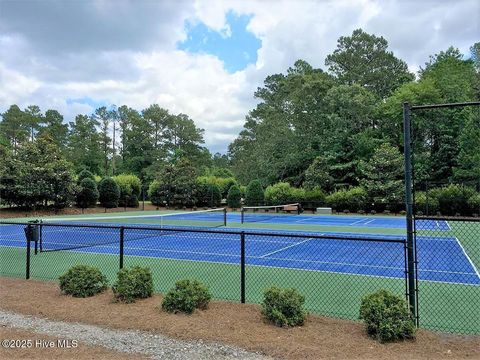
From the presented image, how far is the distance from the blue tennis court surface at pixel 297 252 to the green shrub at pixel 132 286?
266 cm

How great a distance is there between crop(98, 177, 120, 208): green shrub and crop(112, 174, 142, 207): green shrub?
58.3 inches

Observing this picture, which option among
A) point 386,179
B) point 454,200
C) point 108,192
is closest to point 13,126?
point 108,192

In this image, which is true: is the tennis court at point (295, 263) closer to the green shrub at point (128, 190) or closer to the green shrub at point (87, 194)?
the green shrub at point (87, 194)

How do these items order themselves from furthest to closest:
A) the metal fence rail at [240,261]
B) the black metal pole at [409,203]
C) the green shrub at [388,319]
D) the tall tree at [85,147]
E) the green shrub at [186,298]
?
the tall tree at [85,147]
the metal fence rail at [240,261]
the green shrub at [186,298]
the black metal pole at [409,203]
the green shrub at [388,319]

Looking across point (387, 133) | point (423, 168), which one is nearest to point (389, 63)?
point (387, 133)

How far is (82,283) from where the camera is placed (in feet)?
21.7

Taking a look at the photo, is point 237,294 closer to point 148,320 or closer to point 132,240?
point 148,320

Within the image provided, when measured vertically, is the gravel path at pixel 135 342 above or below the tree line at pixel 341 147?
below

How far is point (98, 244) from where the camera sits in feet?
46.0

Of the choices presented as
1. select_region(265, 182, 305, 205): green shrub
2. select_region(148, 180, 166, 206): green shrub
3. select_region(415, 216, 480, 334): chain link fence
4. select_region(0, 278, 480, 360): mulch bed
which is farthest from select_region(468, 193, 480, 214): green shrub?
select_region(148, 180, 166, 206): green shrub

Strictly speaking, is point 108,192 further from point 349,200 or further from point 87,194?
point 349,200

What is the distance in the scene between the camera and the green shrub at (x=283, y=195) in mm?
35500

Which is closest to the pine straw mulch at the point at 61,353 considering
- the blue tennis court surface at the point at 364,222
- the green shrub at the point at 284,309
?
the green shrub at the point at 284,309

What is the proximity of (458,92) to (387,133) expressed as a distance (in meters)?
7.80
